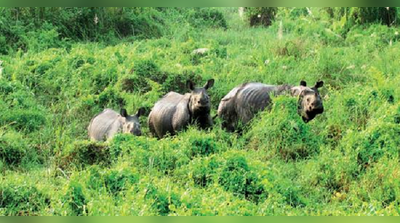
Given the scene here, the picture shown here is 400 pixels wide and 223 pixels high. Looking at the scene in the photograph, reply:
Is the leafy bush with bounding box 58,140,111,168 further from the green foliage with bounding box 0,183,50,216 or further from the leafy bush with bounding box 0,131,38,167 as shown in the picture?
the green foliage with bounding box 0,183,50,216

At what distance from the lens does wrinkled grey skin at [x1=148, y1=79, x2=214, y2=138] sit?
372 inches

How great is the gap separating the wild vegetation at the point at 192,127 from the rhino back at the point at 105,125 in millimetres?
284

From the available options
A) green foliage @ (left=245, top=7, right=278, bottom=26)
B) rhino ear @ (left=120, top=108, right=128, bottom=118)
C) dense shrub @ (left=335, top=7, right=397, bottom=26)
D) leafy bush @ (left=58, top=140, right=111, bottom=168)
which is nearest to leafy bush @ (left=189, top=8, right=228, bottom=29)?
green foliage @ (left=245, top=7, right=278, bottom=26)

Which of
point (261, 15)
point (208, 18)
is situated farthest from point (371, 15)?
point (208, 18)

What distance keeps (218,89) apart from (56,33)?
4.42m

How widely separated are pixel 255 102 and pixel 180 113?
1.12 m

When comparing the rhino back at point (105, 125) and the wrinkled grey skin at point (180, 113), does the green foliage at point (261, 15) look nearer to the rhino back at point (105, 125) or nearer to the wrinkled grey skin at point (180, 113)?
the wrinkled grey skin at point (180, 113)

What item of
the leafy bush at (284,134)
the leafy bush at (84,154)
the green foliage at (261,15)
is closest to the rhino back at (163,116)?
the leafy bush at (284,134)

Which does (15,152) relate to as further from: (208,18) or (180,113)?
(208,18)

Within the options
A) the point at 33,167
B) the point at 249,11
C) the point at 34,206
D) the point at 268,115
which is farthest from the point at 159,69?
the point at 249,11

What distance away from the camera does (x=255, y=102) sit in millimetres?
9773

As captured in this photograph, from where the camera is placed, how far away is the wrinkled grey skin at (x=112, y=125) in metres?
9.34

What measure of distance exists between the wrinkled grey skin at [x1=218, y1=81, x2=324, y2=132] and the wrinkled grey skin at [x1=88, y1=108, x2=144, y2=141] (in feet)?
4.33

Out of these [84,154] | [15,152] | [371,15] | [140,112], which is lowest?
[15,152]
